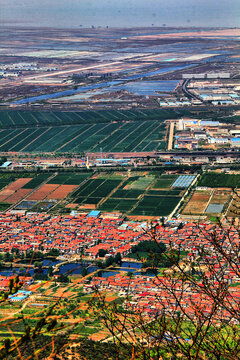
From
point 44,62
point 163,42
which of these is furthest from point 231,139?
point 163,42

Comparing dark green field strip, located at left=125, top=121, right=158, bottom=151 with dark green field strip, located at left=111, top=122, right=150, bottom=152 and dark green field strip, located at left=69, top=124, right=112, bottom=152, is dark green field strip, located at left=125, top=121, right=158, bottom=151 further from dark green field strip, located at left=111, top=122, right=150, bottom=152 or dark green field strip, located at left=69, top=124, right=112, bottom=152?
dark green field strip, located at left=69, top=124, right=112, bottom=152

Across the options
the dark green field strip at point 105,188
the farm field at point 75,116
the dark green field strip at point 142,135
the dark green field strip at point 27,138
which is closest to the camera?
the dark green field strip at point 105,188

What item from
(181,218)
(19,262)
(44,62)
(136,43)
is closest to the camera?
(19,262)

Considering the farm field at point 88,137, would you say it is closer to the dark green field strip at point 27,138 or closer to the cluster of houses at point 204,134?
the dark green field strip at point 27,138

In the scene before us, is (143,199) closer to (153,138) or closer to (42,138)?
(153,138)

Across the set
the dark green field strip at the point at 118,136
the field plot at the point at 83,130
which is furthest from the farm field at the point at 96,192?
the field plot at the point at 83,130

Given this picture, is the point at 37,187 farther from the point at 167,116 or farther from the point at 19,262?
the point at 167,116

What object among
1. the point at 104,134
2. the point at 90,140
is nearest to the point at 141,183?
the point at 90,140

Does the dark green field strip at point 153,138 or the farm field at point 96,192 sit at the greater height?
the farm field at point 96,192
